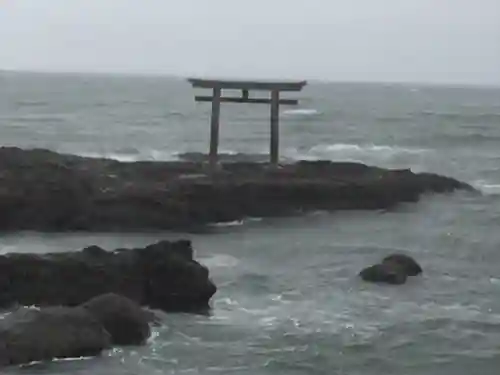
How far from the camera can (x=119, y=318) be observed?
13.5 meters

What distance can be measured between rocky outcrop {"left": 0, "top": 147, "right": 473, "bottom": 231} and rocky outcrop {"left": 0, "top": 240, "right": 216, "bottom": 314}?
692 centimetres

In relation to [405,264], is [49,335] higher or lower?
higher

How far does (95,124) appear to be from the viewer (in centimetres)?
6397

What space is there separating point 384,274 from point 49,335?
21.8ft

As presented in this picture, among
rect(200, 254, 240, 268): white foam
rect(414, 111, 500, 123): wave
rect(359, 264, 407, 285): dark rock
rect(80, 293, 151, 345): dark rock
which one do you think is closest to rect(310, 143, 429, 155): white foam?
rect(414, 111, 500, 123): wave

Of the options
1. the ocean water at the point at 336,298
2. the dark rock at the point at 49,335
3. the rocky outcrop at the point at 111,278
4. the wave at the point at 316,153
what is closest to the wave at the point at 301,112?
the wave at the point at 316,153

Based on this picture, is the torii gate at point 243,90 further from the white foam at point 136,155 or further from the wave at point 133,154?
the white foam at point 136,155

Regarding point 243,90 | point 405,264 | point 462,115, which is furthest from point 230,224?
point 462,115

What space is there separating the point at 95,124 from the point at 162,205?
41.4 meters

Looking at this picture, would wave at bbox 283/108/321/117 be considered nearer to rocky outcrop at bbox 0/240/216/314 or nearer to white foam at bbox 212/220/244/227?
white foam at bbox 212/220/244/227

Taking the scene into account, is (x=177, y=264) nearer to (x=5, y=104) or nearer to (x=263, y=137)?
(x=263, y=137)

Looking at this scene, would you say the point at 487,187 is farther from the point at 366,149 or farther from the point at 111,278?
the point at 111,278

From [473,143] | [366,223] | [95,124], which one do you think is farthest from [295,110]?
[366,223]

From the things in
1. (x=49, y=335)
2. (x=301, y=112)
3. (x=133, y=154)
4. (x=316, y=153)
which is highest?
(x=49, y=335)
